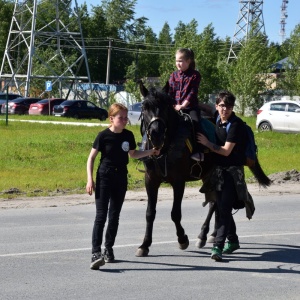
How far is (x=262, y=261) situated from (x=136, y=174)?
12.1m

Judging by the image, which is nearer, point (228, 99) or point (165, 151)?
point (228, 99)

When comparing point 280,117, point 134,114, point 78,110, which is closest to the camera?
point 280,117

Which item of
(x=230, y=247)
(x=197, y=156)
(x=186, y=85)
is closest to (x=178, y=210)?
(x=197, y=156)

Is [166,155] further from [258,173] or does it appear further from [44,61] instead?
[44,61]

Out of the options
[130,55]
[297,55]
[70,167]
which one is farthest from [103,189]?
[130,55]

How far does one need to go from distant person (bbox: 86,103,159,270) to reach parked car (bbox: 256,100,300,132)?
99.3 ft

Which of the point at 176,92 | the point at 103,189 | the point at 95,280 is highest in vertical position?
the point at 176,92

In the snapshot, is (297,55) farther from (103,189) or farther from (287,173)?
(103,189)

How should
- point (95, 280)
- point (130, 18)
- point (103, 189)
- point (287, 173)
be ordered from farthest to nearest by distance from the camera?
point (130, 18) < point (287, 173) < point (103, 189) < point (95, 280)

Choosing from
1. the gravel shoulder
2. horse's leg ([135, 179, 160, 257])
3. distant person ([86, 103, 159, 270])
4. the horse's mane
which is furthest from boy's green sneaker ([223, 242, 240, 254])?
the gravel shoulder

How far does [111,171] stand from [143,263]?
113 centimetres

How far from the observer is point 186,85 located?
35.0 ft

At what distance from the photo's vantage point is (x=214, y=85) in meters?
72.8

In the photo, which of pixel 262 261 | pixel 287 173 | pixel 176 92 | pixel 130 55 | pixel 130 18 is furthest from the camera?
pixel 130 18
